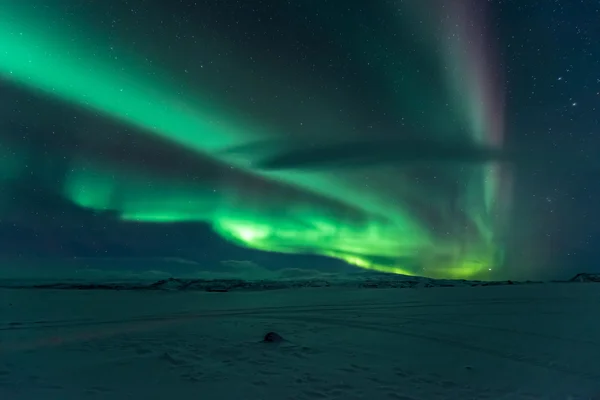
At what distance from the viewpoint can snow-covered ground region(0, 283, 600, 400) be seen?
7543 millimetres

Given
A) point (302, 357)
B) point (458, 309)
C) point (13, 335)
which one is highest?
point (458, 309)

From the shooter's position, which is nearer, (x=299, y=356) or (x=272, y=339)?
(x=299, y=356)

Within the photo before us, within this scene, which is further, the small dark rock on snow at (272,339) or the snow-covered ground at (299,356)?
the small dark rock on snow at (272,339)

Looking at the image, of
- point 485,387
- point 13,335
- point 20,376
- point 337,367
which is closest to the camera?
point 485,387

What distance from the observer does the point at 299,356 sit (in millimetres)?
10289

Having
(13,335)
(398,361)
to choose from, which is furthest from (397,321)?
(13,335)

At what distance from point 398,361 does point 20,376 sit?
8609 millimetres

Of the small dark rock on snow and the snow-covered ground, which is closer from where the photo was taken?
the snow-covered ground

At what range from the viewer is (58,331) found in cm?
1387

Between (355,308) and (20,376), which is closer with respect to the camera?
(20,376)

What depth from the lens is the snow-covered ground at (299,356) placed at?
754 cm

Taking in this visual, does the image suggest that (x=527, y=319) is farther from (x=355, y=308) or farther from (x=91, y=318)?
(x=91, y=318)

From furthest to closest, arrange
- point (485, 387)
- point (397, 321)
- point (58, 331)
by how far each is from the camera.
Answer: point (397, 321) → point (58, 331) → point (485, 387)

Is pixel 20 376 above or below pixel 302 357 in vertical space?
below
